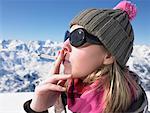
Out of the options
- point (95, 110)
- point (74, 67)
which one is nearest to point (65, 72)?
point (74, 67)

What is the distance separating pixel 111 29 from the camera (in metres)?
0.88

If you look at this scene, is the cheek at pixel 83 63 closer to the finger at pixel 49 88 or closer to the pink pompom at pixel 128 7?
the finger at pixel 49 88

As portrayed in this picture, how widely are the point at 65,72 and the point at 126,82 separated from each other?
20 cm

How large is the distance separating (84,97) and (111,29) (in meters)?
0.24

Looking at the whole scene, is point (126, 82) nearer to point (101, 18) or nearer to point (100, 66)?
point (100, 66)

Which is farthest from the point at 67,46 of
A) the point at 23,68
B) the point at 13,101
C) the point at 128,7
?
the point at 23,68

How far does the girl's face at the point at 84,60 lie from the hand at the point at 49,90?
0.03 m

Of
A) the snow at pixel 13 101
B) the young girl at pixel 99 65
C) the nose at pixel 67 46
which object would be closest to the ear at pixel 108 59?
the young girl at pixel 99 65

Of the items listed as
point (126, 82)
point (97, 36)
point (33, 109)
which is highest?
point (97, 36)

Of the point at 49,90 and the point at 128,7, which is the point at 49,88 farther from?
the point at 128,7

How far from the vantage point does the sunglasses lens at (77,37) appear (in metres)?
0.86

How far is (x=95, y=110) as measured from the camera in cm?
87

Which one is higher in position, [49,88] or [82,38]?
[82,38]

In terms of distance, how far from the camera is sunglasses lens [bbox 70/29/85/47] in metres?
0.86
